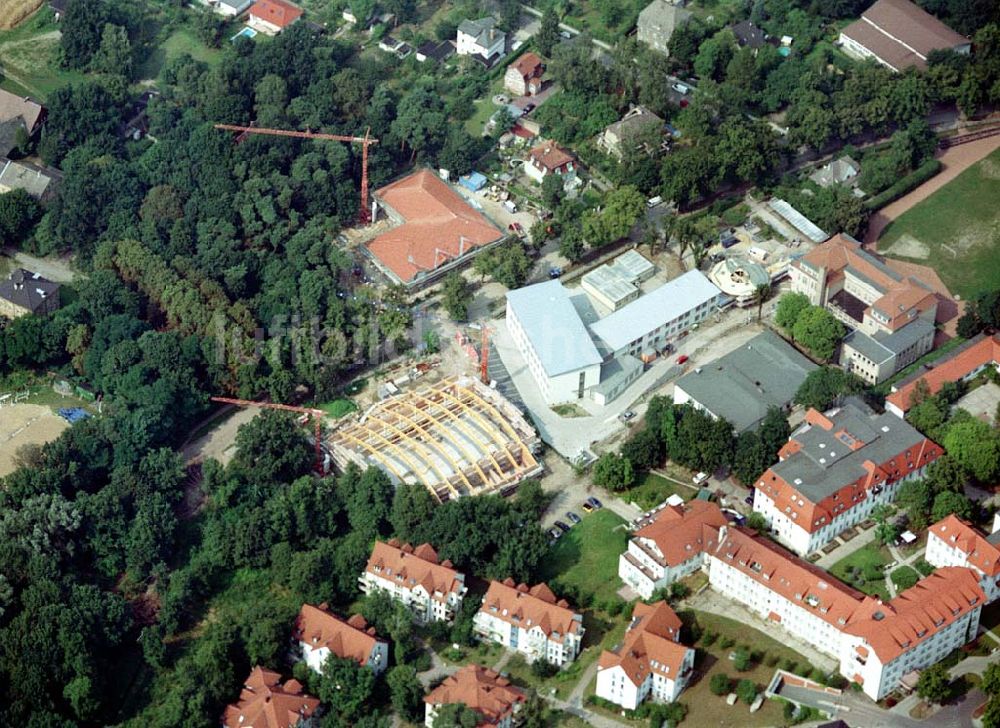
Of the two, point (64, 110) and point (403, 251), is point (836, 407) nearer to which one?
point (403, 251)

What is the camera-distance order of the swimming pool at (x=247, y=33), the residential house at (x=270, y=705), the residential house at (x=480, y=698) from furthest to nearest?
the swimming pool at (x=247, y=33) < the residential house at (x=270, y=705) < the residential house at (x=480, y=698)

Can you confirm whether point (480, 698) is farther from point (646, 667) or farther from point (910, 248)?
point (910, 248)

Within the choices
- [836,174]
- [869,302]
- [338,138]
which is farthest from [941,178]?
[338,138]

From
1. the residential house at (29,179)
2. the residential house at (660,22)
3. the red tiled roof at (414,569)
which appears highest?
the residential house at (660,22)

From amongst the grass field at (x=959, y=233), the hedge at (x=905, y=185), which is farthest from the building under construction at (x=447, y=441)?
the hedge at (x=905, y=185)

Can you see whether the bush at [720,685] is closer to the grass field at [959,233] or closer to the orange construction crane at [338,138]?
the grass field at [959,233]

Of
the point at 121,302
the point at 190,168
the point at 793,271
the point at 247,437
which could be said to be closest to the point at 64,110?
the point at 190,168
